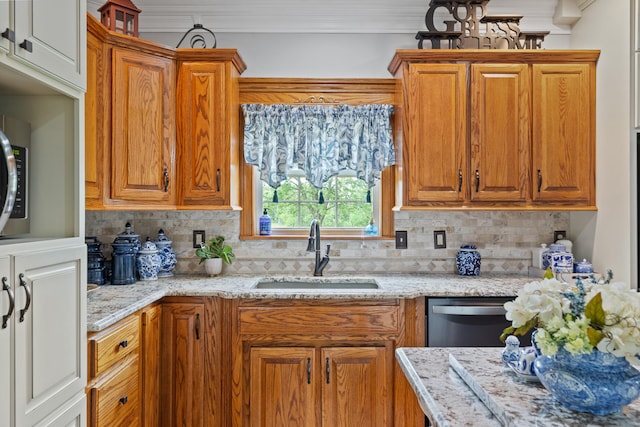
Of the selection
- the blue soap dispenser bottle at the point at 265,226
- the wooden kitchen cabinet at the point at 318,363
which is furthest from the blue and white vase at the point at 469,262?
the blue soap dispenser bottle at the point at 265,226

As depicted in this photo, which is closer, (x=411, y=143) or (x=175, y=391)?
(x=175, y=391)

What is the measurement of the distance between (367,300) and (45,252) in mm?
1597

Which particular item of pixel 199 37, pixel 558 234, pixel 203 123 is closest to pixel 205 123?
pixel 203 123

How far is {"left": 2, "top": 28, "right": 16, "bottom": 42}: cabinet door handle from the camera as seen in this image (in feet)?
4.00

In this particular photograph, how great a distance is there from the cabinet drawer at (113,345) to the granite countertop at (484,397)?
3.89 feet

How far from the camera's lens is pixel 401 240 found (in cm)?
318

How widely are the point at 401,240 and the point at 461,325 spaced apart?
2.61ft

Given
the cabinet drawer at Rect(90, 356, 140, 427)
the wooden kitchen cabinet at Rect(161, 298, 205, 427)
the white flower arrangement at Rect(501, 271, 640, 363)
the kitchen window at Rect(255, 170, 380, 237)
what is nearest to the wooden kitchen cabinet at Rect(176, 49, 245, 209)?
the kitchen window at Rect(255, 170, 380, 237)

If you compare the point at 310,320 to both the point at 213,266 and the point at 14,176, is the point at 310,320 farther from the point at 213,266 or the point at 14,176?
the point at 14,176

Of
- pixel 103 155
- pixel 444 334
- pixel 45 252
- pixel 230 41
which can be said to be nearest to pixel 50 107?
pixel 45 252

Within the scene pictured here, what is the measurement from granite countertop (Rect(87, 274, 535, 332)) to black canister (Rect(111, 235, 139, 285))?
58 mm

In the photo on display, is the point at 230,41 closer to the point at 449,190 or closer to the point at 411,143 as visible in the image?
the point at 411,143

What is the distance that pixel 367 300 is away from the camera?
2520mm

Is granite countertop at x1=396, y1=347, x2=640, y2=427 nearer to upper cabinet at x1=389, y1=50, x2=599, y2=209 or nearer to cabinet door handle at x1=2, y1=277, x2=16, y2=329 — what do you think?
cabinet door handle at x1=2, y1=277, x2=16, y2=329
